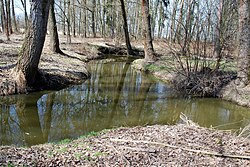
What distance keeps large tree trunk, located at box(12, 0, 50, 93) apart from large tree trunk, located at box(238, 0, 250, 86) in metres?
7.17

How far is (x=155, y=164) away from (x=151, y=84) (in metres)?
9.46

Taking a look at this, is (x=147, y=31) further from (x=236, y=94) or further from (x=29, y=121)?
(x=29, y=121)

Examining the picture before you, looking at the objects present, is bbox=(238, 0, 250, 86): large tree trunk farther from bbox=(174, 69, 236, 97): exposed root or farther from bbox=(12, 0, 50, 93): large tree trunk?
bbox=(12, 0, 50, 93): large tree trunk

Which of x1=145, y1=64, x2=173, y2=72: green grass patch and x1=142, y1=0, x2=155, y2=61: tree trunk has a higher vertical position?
x1=142, y1=0, x2=155, y2=61: tree trunk

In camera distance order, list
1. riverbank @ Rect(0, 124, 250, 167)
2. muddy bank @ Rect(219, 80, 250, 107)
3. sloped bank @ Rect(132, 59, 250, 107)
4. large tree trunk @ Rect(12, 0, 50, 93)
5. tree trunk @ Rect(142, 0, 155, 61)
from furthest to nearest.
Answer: tree trunk @ Rect(142, 0, 155, 61) < sloped bank @ Rect(132, 59, 250, 107) < muddy bank @ Rect(219, 80, 250, 107) < large tree trunk @ Rect(12, 0, 50, 93) < riverbank @ Rect(0, 124, 250, 167)

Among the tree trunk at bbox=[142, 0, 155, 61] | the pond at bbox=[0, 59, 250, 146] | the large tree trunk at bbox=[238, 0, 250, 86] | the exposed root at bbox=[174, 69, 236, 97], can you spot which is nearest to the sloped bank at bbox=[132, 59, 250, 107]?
the exposed root at bbox=[174, 69, 236, 97]

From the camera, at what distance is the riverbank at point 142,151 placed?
4203 mm

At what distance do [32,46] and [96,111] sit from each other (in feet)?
10.6

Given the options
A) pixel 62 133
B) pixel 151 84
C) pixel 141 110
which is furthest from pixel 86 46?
pixel 62 133

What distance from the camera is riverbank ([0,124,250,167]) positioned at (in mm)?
4203

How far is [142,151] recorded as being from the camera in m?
4.67

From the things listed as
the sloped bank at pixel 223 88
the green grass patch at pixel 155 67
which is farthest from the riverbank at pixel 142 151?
the green grass patch at pixel 155 67

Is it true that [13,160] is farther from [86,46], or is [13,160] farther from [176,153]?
[86,46]

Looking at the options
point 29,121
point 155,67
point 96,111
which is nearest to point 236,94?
point 96,111
